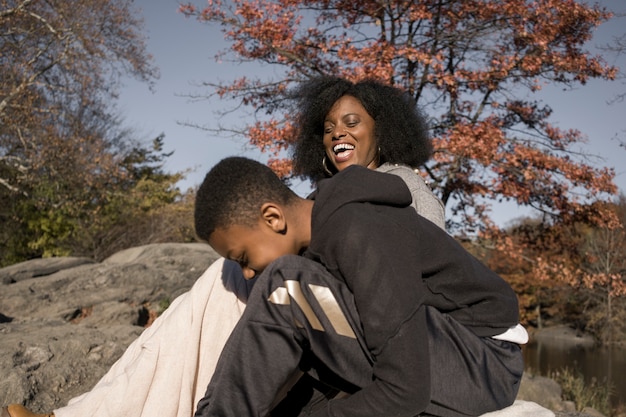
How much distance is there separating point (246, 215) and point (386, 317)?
0.58 meters

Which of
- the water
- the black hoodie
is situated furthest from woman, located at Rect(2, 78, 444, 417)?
the water

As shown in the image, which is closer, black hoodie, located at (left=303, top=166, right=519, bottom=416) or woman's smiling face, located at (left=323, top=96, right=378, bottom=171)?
black hoodie, located at (left=303, top=166, right=519, bottom=416)

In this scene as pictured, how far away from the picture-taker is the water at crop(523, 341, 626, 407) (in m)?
12.4

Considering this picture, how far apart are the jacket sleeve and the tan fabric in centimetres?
74

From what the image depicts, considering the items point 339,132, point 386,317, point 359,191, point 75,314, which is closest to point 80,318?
point 75,314

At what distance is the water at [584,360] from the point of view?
12.4 meters

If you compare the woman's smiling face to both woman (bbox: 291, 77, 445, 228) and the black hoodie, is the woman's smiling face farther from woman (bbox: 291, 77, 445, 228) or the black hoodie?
the black hoodie

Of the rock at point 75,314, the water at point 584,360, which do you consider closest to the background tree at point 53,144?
the rock at point 75,314

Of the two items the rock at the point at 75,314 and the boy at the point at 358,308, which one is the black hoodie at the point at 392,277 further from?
the rock at the point at 75,314

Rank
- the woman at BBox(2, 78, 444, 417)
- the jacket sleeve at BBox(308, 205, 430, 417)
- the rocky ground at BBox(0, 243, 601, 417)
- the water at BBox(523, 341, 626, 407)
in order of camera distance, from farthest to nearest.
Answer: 1. the water at BBox(523, 341, 626, 407)
2. the rocky ground at BBox(0, 243, 601, 417)
3. the woman at BBox(2, 78, 444, 417)
4. the jacket sleeve at BBox(308, 205, 430, 417)

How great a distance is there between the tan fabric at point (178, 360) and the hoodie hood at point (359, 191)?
0.62m

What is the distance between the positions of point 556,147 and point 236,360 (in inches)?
290

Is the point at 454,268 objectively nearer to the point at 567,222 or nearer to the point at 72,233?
the point at 567,222

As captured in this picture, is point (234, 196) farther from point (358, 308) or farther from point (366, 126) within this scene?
point (366, 126)
